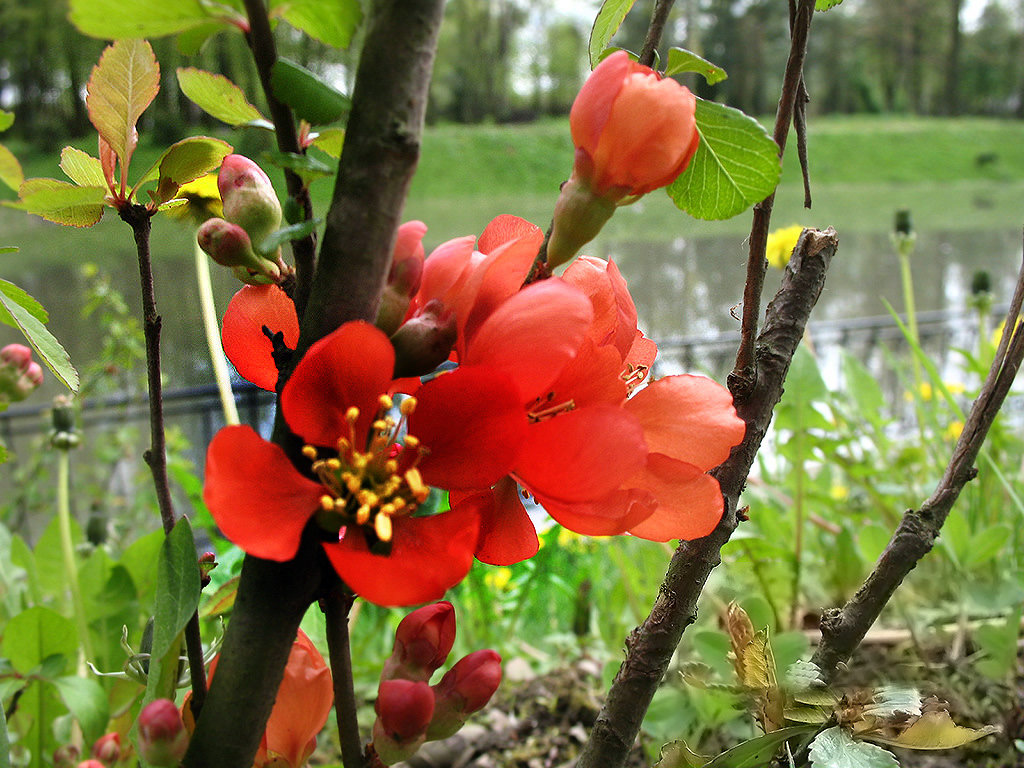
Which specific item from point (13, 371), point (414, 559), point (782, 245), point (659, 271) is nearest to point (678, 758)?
point (414, 559)

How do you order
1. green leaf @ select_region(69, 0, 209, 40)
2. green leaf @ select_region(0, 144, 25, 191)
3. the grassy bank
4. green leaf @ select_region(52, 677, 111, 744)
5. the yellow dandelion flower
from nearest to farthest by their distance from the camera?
green leaf @ select_region(69, 0, 209, 40), green leaf @ select_region(0, 144, 25, 191), green leaf @ select_region(52, 677, 111, 744), the yellow dandelion flower, the grassy bank

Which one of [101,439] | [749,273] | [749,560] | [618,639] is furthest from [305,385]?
[101,439]

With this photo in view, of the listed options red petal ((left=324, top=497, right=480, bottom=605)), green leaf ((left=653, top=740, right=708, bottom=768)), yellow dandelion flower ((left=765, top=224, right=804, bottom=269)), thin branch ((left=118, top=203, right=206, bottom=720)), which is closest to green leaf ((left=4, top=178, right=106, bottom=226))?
thin branch ((left=118, top=203, right=206, bottom=720))

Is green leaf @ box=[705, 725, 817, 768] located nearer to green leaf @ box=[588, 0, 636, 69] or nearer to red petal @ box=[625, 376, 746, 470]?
red petal @ box=[625, 376, 746, 470]

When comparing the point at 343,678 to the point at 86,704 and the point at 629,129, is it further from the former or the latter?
the point at 86,704

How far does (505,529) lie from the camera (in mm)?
186

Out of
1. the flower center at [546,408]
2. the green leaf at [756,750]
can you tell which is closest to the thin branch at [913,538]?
the green leaf at [756,750]

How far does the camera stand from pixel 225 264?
0.18 meters

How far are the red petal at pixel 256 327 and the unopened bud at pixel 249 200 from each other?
0.02 meters

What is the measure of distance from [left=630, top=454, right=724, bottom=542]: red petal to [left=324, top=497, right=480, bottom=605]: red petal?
41 millimetres

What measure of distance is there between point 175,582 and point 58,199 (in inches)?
3.9

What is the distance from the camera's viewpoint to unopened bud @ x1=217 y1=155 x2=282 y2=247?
0.58 ft

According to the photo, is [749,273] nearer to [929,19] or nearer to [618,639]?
[618,639]

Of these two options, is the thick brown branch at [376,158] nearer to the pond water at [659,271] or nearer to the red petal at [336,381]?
the red petal at [336,381]
